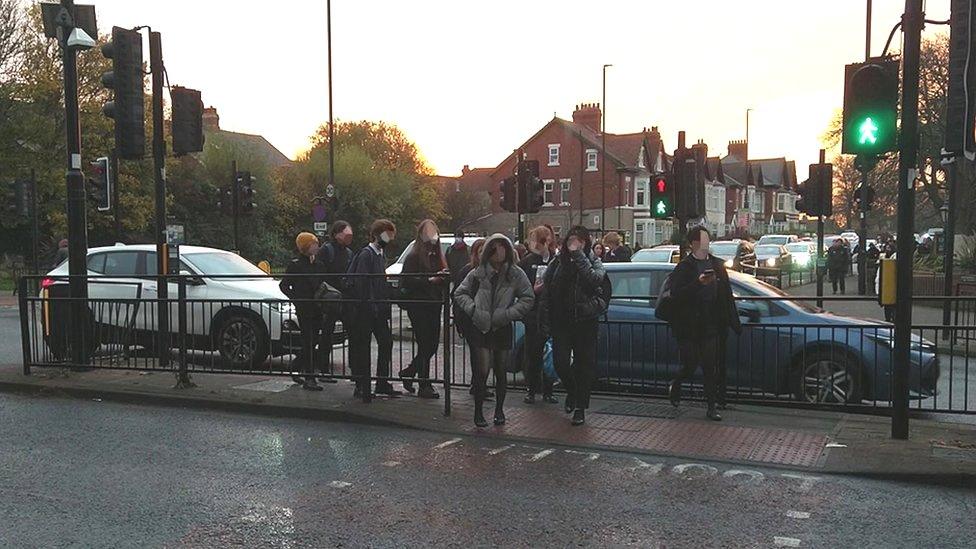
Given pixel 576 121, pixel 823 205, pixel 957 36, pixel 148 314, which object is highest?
pixel 576 121

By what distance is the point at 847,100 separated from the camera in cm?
651

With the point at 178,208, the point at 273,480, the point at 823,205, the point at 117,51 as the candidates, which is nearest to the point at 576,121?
the point at 178,208

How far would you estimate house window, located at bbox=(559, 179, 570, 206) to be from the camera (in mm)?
61094

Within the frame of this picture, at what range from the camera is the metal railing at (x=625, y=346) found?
761 cm

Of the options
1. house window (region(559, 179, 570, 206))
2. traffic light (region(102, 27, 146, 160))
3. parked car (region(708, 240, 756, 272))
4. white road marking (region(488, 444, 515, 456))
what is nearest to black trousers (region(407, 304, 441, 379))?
white road marking (region(488, 444, 515, 456))

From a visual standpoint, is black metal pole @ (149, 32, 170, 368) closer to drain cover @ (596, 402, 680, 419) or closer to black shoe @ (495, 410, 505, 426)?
black shoe @ (495, 410, 505, 426)

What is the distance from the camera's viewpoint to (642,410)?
25.1 feet

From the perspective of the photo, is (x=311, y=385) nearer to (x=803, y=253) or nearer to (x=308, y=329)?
(x=308, y=329)

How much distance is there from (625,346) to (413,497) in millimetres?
3924

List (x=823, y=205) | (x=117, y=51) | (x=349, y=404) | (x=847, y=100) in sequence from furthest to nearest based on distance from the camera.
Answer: (x=823, y=205) < (x=117, y=51) < (x=349, y=404) < (x=847, y=100)

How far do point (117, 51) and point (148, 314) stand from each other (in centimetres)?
309

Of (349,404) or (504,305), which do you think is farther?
(349,404)

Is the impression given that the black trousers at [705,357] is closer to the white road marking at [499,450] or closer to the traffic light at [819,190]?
the white road marking at [499,450]

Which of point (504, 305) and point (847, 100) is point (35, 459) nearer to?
point (504, 305)
